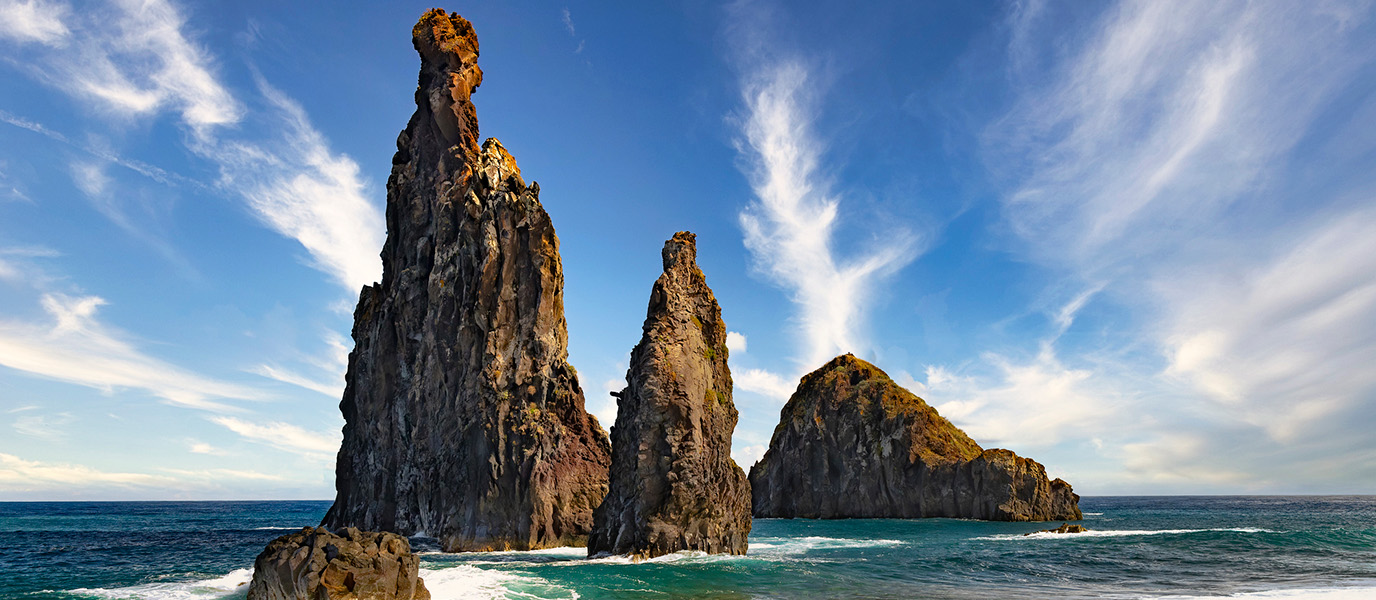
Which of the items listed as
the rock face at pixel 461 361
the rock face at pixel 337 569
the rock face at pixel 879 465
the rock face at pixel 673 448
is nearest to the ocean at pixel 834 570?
the rock face at pixel 673 448

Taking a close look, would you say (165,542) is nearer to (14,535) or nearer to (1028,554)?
(14,535)

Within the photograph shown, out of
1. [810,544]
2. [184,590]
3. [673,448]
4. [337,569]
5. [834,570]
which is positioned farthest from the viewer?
[810,544]

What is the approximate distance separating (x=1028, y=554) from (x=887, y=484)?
50972 millimetres

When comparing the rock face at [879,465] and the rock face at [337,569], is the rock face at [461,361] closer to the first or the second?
the rock face at [337,569]

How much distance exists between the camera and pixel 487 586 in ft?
80.8

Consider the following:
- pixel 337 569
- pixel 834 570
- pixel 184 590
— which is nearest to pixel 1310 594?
pixel 834 570

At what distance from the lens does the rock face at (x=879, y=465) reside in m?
80.0

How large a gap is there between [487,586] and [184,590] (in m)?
10.4

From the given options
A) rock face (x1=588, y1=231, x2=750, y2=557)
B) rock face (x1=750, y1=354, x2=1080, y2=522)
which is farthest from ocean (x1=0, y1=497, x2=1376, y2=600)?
rock face (x1=750, y1=354, x2=1080, y2=522)

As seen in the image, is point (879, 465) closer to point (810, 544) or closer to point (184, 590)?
point (810, 544)

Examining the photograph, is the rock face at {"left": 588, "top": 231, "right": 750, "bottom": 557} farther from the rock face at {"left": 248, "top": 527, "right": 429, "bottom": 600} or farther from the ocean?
the rock face at {"left": 248, "top": 527, "right": 429, "bottom": 600}

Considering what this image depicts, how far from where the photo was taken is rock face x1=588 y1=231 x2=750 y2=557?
32.7 meters

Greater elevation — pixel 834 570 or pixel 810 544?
pixel 810 544

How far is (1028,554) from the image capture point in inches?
1516
